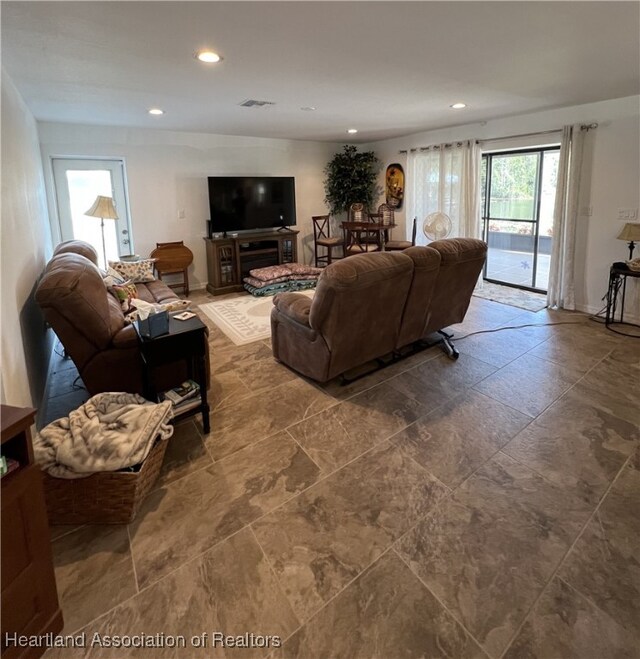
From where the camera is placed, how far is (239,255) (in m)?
6.02

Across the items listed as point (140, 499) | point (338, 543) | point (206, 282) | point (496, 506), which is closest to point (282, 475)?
point (338, 543)

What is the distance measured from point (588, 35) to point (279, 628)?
3432mm

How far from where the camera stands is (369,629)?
4.59 feet

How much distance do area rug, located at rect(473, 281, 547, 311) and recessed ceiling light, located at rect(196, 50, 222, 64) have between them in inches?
168

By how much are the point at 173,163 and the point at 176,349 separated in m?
4.27

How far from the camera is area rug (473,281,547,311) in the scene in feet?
16.5

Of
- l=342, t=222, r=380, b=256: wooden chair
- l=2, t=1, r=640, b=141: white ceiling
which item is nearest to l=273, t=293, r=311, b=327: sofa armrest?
l=2, t=1, r=640, b=141: white ceiling

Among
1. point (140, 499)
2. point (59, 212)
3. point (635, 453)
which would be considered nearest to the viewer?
point (140, 499)

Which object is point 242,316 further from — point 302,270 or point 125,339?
point 125,339

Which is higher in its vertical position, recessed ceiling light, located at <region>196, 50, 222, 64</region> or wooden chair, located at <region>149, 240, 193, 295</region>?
recessed ceiling light, located at <region>196, 50, 222, 64</region>

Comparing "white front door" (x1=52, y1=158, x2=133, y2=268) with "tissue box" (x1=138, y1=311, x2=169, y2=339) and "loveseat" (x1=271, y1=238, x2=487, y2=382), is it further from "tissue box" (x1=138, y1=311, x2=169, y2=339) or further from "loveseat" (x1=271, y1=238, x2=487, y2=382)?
"loveseat" (x1=271, y1=238, x2=487, y2=382)

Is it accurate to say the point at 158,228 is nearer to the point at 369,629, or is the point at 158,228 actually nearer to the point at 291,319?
the point at 291,319

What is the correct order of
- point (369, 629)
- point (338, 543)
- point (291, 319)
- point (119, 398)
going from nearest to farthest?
point (369, 629), point (338, 543), point (119, 398), point (291, 319)

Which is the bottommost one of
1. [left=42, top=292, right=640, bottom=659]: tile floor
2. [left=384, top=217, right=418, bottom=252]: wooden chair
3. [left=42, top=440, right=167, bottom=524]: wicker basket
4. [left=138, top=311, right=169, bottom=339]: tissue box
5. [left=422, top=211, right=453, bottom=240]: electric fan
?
[left=42, top=292, right=640, bottom=659]: tile floor
